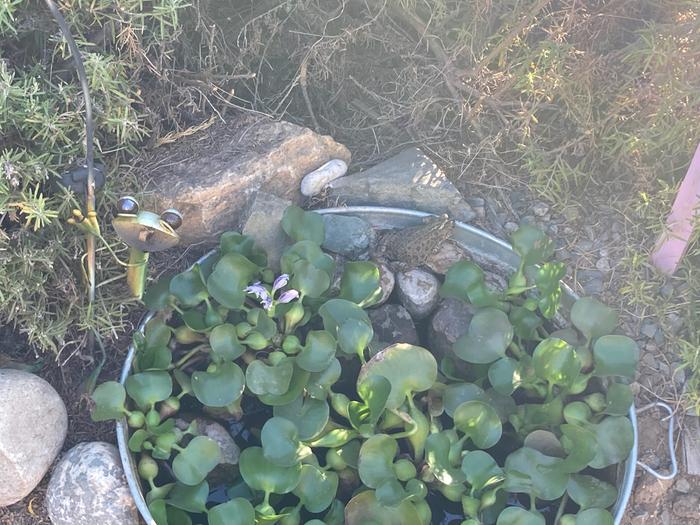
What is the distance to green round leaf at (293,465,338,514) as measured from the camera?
147 cm

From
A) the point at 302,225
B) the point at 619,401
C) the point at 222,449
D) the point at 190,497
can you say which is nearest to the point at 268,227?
the point at 302,225

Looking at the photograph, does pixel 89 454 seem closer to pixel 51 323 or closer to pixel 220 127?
pixel 51 323

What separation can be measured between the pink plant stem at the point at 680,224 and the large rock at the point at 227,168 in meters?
0.85

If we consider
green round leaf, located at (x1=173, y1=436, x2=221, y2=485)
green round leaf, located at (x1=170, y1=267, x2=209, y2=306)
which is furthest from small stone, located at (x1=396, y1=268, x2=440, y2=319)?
green round leaf, located at (x1=173, y1=436, x2=221, y2=485)

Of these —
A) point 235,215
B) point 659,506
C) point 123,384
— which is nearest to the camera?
point 123,384

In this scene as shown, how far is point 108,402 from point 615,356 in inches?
42.0

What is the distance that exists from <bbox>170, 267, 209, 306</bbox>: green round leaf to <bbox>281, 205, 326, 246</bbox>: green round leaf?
227 millimetres

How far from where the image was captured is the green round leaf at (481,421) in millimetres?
1506

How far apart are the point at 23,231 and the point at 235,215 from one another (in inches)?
19.1

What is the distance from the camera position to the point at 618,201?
1961 mm

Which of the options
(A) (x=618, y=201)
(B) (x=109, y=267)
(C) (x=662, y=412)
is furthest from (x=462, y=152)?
(B) (x=109, y=267)

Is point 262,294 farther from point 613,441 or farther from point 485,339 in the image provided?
point 613,441

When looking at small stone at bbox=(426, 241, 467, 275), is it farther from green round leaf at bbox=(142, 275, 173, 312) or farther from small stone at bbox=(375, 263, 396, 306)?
green round leaf at bbox=(142, 275, 173, 312)

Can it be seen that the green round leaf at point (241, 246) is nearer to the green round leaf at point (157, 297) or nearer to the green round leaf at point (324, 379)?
Answer: the green round leaf at point (157, 297)
